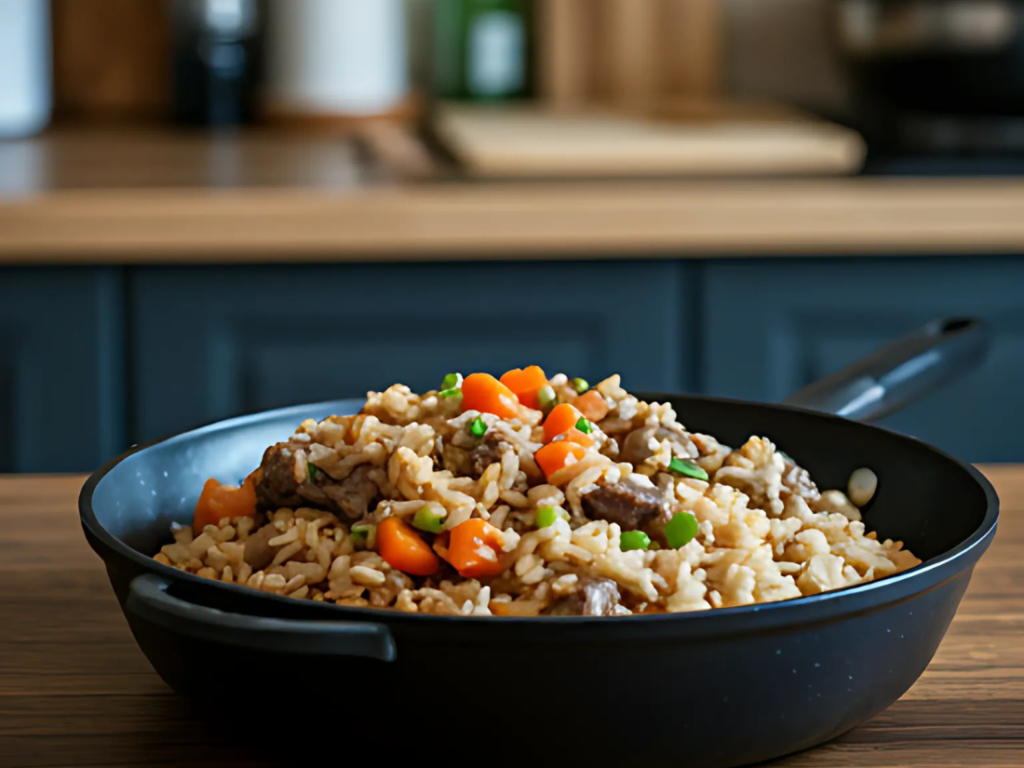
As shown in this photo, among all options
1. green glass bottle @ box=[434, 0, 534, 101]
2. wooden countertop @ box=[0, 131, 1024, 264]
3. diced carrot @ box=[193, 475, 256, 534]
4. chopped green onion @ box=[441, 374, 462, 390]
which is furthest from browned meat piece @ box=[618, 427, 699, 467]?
green glass bottle @ box=[434, 0, 534, 101]

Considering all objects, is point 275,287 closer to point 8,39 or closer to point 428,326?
point 428,326

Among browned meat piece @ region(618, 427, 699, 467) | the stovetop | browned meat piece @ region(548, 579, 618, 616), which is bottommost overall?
browned meat piece @ region(548, 579, 618, 616)

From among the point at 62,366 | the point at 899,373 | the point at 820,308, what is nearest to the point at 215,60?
the point at 62,366

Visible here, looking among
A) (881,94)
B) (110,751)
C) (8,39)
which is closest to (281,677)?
(110,751)

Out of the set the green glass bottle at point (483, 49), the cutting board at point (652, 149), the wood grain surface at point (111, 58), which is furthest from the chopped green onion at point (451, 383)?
the wood grain surface at point (111, 58)

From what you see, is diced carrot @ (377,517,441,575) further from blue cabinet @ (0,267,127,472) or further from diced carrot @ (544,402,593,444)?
blue cabinet @ (0,267,127,472)

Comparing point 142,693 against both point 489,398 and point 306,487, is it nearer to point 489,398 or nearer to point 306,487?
point 306,487
